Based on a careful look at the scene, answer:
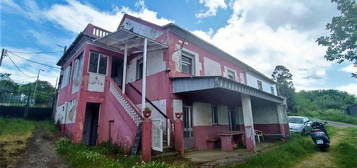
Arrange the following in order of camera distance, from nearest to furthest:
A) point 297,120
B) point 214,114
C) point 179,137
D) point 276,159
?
point 276,159, point 179,137, point 214,114, point 297,120

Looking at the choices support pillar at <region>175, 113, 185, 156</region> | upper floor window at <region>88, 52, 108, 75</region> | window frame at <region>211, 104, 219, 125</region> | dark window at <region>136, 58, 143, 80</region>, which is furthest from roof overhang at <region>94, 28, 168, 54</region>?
window frame at <region>211, 104, 219, 125</region>

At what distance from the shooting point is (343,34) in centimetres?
820

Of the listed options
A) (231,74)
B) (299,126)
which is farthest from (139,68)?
(299,126)

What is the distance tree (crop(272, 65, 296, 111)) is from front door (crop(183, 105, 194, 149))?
1247 inches

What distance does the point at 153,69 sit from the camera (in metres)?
10.2

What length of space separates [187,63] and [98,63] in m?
5.46

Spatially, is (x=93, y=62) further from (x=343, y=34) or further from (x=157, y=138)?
(x=343, y=34)

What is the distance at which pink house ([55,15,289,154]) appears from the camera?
8.38 metres

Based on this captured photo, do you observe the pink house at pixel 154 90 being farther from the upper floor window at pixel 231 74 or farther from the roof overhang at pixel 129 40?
the upper floor window at pixel 231 74

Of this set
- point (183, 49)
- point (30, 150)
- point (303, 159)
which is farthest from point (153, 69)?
point (303, 159)

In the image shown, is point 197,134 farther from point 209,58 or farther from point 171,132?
point 209,58

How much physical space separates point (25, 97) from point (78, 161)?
48.4ft

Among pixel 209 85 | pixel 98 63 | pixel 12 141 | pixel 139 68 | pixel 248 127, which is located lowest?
pixel 12 141

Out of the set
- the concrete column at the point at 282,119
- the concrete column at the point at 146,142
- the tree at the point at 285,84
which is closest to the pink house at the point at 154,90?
the concrete column at the point at 146,142
